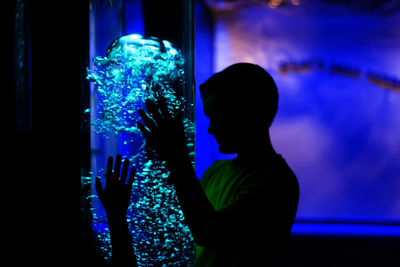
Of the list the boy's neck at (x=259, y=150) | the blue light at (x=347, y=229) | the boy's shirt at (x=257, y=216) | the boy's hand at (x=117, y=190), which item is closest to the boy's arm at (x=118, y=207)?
the boy's hand at (x=117, y=190)

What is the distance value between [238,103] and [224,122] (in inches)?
1.7

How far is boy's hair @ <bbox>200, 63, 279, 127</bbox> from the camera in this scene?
0.64 m

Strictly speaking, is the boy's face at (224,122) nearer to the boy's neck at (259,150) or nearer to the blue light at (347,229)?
the boy's neck at (259,150)

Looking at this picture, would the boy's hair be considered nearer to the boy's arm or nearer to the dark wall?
the boy's arm

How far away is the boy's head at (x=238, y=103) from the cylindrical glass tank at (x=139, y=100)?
9cm

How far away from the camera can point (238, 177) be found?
0.71 metres

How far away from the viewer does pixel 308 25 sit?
2283 mm

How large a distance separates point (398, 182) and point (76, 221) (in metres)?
2.28

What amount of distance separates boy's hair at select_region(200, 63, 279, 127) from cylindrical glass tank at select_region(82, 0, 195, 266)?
0.10m

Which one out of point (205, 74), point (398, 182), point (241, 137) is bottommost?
point (398, 182)

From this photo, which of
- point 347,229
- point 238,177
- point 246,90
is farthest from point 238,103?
point 347,229

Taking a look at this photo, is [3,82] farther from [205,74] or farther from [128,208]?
[205,74]

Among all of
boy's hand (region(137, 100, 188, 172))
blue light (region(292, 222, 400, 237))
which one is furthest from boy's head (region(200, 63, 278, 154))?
blue light (region(292, 222, 400, 237))

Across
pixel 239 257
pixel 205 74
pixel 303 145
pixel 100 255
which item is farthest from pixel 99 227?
pixel 303 145
